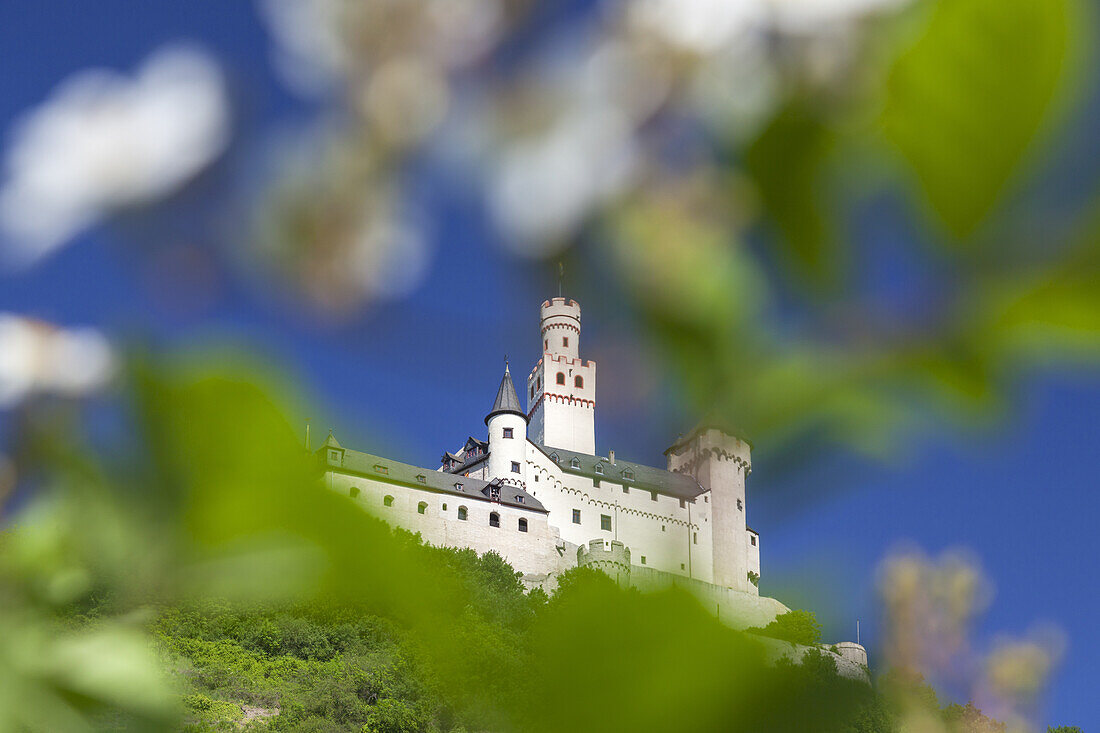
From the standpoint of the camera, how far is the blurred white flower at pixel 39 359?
121 cm

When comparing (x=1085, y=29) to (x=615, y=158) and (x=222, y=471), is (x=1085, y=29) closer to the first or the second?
(x=615, y=158)

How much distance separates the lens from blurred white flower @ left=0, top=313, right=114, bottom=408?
121 centimetres

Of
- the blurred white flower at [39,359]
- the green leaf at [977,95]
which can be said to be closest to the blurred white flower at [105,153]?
the blurred white flower at [39,359]

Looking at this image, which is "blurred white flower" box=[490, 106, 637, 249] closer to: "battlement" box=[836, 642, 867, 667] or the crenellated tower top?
the crenellated tower top

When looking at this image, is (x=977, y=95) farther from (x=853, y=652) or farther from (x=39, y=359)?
(x=39, y=359)

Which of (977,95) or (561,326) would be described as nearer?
(977,95)

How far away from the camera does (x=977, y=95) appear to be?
875 mm

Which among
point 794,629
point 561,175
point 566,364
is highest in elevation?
point 561,175

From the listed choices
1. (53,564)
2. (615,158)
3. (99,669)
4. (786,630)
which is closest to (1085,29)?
(615,158)

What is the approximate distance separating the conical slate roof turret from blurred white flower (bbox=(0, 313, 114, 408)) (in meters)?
0.49

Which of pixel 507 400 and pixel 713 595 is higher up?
pixel 507 400

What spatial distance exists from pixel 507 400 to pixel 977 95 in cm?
96

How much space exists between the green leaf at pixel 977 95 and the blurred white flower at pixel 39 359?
3.01 feet

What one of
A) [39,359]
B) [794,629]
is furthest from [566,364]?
[39,359]
